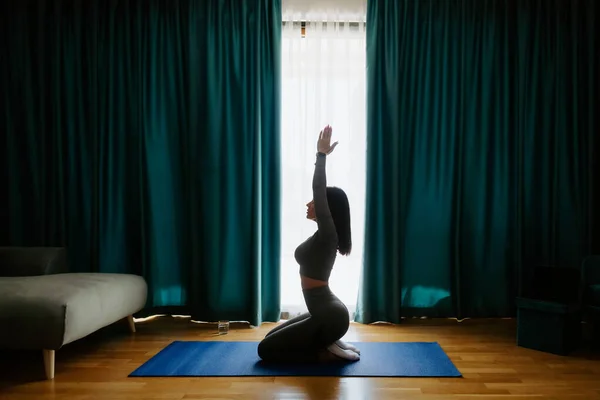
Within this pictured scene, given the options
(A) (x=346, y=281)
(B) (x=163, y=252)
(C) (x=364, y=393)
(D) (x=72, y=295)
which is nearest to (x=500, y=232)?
(A) (x=346, y=281)

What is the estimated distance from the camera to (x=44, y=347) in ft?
8.04

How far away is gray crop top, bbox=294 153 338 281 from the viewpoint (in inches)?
100.0

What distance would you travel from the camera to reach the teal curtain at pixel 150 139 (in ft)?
12.5

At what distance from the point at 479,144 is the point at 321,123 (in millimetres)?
1337

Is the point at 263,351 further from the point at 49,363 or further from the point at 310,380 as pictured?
the point at 49,363

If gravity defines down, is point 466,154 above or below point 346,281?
above

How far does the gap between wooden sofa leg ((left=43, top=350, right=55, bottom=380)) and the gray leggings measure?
3.71 feet

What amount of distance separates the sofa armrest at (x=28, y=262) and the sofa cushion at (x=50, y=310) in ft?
1.09

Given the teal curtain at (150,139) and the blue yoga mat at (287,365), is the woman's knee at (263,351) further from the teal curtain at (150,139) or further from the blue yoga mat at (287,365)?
the teal curtain at (150,139)

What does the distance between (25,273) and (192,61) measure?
2056mm

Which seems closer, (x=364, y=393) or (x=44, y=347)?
(x=364, y=393)

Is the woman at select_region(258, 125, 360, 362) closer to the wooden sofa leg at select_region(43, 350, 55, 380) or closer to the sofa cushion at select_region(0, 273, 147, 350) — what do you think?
the sofa cushion at select_region(0, 273, 147, 350)

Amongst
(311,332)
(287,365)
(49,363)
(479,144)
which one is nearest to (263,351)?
(287,365)

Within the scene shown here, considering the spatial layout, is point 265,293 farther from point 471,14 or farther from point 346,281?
point 471,14
